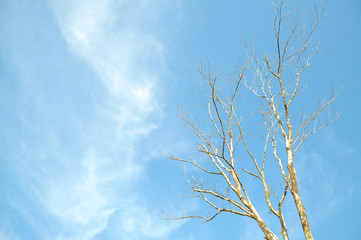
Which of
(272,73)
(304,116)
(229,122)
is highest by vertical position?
(272,73)

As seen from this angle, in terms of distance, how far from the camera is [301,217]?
380 cm

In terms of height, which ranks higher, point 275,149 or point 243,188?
point 275,149

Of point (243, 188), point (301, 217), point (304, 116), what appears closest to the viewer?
point (301, 217)

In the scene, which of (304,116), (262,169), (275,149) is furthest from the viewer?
(304,116)

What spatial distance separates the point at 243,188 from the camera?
4430mm

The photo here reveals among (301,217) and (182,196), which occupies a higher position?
(182,196)

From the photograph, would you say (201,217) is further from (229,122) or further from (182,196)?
(229,122)

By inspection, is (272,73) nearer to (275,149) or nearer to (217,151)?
(275,149)

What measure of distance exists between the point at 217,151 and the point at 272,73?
2349 millimetres

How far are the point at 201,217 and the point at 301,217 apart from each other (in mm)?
2014

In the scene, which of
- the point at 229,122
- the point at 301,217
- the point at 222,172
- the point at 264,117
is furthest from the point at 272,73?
the point at 301,217

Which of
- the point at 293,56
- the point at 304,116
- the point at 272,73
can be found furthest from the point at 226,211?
the point at 293,56

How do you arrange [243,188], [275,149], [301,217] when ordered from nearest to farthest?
[301,217] < [243,188] < [275,149]

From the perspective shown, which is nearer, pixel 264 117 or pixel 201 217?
pixel 201 217
